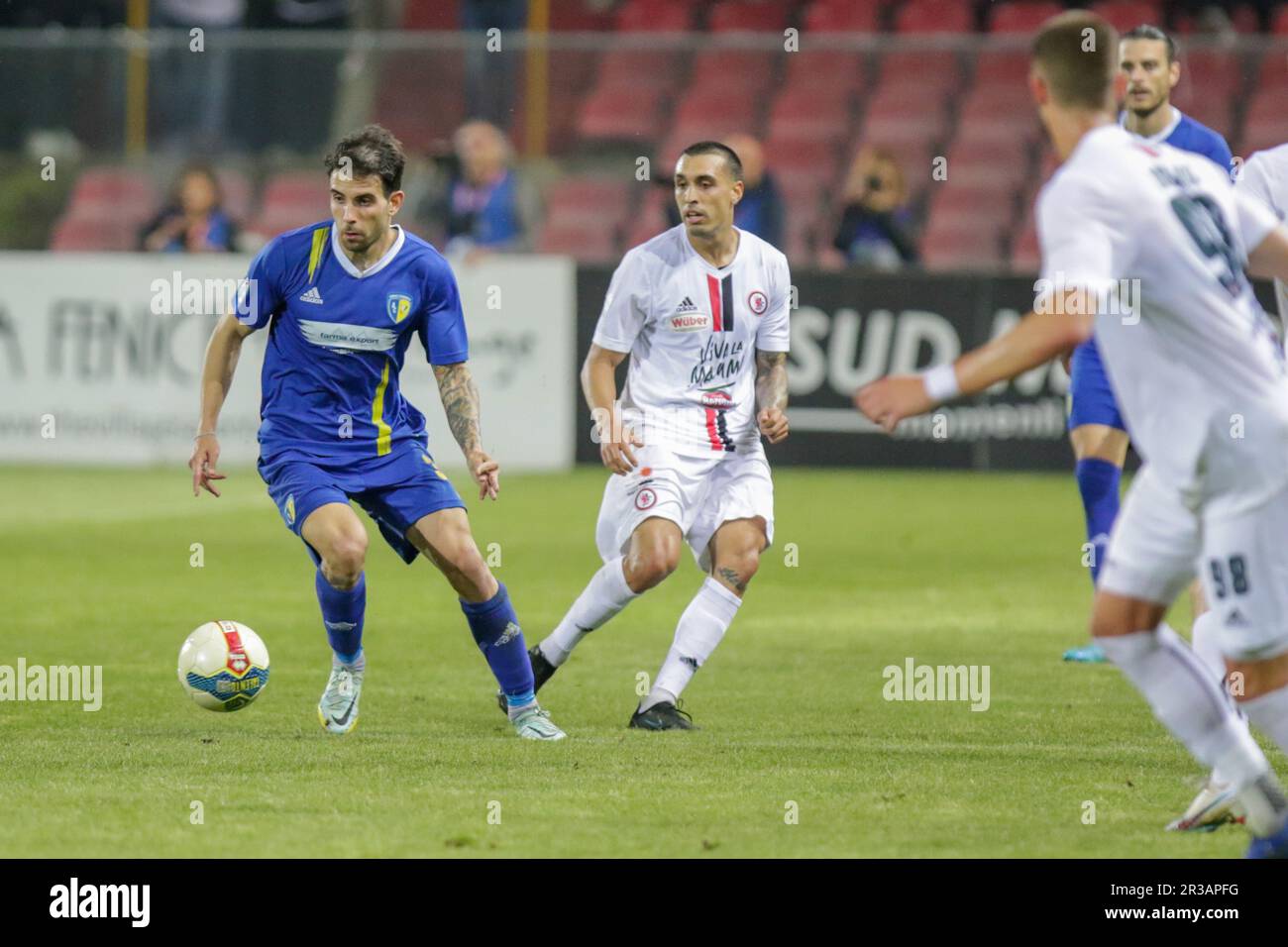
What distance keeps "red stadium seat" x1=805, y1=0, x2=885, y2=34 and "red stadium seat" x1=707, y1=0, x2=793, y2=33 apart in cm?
27

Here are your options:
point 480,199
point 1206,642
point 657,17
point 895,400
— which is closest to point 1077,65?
point 895,400

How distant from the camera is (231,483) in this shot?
55.6 ft

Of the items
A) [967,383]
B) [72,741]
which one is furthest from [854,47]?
[967,383]

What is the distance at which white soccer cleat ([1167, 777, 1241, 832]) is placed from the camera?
580 centimetres

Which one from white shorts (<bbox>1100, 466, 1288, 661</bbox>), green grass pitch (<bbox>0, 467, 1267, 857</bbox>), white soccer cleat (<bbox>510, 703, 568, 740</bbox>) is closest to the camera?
white shorts (<bbox>1100, 466, 1288, 661</bbox>)

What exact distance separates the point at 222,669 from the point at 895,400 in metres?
3.32

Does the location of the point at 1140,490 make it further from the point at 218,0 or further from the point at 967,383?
the point at 218,0

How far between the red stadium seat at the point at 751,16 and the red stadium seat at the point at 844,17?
0.90 feet

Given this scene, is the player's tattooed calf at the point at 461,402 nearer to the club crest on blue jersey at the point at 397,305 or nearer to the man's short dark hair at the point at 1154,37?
the club crest on blue jersey at the point at 397,305

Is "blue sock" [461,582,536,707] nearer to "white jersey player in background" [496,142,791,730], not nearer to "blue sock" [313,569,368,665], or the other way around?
"blue sock" [313,569,368,665]

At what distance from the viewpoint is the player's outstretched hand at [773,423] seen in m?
7.93

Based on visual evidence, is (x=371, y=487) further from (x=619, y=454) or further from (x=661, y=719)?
(x=661, y=719)

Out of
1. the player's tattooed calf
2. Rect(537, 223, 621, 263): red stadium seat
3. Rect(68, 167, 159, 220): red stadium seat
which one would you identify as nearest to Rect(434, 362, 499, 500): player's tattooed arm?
the player's tattooed calf

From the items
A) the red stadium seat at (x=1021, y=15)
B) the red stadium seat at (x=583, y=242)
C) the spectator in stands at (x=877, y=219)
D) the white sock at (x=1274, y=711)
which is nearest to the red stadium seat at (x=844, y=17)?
the red stadium seat at (x=1021, y=15)
